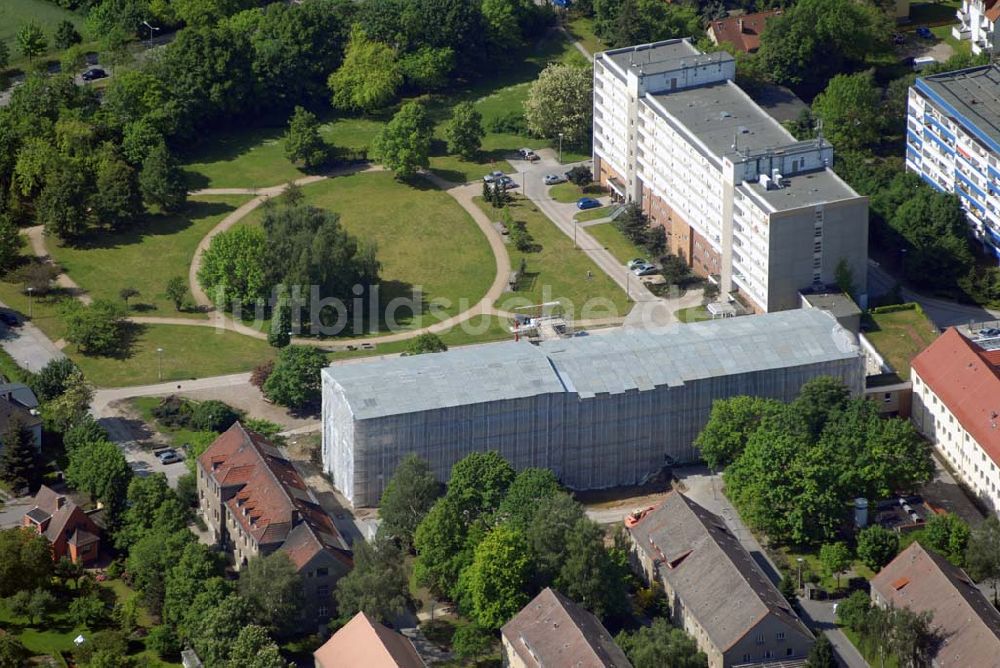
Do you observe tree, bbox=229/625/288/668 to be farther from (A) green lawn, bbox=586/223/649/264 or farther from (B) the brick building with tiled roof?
(A) green lawn, bbox=586/223/649/264

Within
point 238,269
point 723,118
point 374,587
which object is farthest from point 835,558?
point 238,269

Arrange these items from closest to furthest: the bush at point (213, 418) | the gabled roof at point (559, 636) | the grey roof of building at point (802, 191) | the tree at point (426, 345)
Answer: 1. the gabled roof at point (559, 636)
2. the bush at point (213, 418)
3. the tree at point (426, 345)
4. the grey roof of building at point (802, 191)

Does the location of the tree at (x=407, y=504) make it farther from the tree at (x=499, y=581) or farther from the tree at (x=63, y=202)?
the tree at (x=63, y=202)

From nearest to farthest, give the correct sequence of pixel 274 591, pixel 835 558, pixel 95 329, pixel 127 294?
pixel 274 591
pixel 835 558
pixel 95 329
pixel 127 294

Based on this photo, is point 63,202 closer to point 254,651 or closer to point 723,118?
point 723,118

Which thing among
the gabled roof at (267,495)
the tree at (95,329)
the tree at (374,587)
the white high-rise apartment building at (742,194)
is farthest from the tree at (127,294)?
the tree at (374,587)

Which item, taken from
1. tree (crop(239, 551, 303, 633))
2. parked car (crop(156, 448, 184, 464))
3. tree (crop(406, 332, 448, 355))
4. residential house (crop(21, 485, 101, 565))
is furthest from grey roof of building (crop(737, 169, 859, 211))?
residential house (crop(21, 485, 101, 565))
